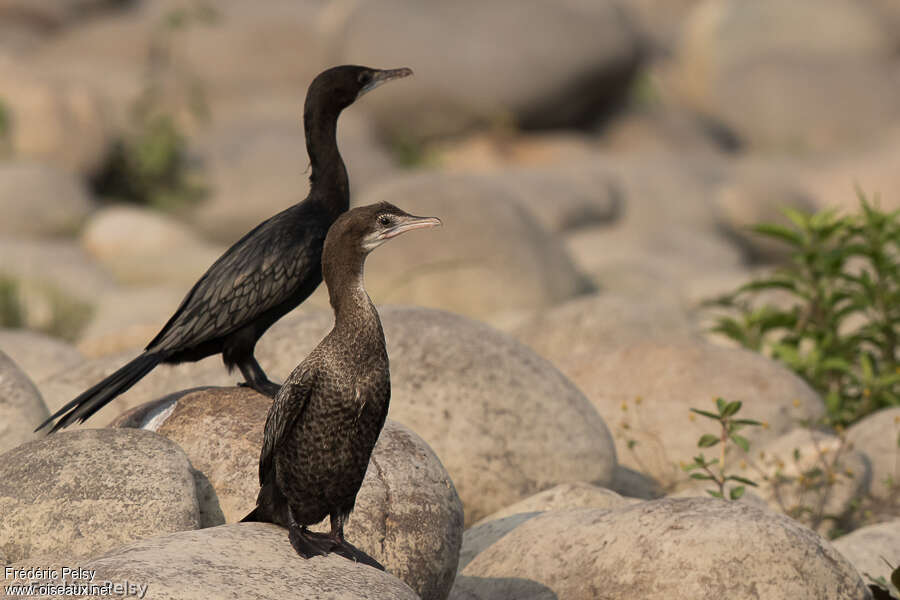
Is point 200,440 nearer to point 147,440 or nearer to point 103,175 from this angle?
point 147,440

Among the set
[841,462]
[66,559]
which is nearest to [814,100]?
[841,462]

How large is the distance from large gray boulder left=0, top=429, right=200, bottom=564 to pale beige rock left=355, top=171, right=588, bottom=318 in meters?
6.72

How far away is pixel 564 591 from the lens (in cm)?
460

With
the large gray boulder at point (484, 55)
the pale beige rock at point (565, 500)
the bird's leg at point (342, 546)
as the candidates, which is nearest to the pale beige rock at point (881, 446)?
the pale beige rock at point (565, 500)

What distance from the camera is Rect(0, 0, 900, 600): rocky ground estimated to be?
4.38 metres

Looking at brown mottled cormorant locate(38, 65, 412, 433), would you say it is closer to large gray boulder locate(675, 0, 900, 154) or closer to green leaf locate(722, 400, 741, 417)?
green leaf locate(722, 400, 741, 417)

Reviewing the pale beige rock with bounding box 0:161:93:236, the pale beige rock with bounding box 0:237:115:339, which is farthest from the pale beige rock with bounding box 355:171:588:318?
the pale beige rock with bounding box 0:161:93:236

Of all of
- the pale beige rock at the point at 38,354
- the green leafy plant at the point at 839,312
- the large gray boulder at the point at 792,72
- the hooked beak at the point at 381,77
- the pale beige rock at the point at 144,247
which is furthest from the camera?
the large gray boulder at the point at 792,72

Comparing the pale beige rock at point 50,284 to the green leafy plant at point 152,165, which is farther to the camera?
the green leafy plant at point 152,165

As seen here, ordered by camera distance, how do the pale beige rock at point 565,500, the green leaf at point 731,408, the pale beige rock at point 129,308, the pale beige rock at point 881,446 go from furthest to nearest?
the pale beige rock at point 129,308, the pale beige rock at point 881,446, the pale beige rock at point 565,500, the green leaf at point 731,408

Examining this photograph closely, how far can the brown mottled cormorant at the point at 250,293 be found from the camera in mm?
4582

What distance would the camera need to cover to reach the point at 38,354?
7.67 m

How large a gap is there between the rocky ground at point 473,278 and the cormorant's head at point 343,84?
50.7 inches

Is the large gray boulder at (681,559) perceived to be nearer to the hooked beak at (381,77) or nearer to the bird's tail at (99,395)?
the bird's tail at (99,395)
